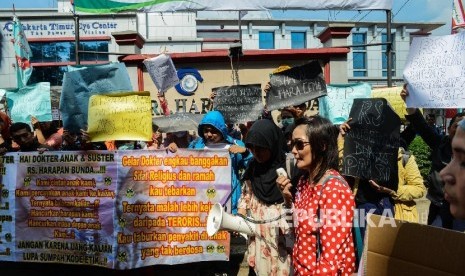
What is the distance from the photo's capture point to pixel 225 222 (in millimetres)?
3109

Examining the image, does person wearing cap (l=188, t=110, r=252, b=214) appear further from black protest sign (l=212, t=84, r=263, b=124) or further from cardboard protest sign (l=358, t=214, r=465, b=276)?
cardboard protest sign (l=358, t=214, r=465, b=276)

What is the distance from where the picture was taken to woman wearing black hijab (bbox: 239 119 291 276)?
3.34 m

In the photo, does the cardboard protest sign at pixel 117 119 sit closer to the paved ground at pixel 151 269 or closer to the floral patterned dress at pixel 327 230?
the paved ground at pixel 151 269

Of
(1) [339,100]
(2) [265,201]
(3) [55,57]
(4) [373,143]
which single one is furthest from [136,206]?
(3) [55,57]

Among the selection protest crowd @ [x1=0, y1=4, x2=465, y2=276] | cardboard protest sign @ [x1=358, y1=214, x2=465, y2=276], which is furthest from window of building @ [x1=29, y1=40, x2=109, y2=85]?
cardboard protest sign @ [x1=358, y1=214, x2=465, y2=276]

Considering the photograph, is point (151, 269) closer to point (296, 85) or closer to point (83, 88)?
point (83, 88)

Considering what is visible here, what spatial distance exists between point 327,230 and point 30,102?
243 inches

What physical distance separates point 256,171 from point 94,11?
609 cm

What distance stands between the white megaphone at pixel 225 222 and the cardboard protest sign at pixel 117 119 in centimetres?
161

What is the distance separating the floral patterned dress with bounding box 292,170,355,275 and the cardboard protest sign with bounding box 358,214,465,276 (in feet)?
2.18

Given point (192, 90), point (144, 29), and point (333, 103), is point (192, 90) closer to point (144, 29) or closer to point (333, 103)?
point (333, 103)

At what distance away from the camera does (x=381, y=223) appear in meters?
1.55

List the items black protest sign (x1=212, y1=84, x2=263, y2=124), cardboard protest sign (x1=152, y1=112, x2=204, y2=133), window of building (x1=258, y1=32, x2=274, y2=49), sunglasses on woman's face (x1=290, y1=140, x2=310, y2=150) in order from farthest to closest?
1. window of building (x1=258, y1=32, x2=274, y2=49)
2. cardboard protest sign (x1=152, y1=112, x2=204, y2=133)
3. black protest sign (x1=212, y1=84, x2=263, y2=124)
4. sunglasses on woman's face (x1=290, y1=140, x2=310, y2=150)

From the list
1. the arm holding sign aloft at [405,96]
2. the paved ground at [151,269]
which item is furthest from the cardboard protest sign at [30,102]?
the arm holding sign aloft at [405,96]
